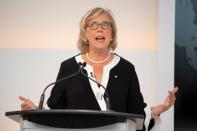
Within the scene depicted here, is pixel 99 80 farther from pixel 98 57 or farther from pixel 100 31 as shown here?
pixel 100 31

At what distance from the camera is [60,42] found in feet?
12.3

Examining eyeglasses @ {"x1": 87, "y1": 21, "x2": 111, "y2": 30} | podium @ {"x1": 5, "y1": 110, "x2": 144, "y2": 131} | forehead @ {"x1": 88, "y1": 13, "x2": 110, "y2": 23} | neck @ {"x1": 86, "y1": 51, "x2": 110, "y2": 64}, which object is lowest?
podium @ {"x1": 5, "y1": 110, "x2": 144, "y2": 131}

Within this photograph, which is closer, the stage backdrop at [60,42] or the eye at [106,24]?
the eye at [106,24]

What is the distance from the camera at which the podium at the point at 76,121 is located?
1.45 meters

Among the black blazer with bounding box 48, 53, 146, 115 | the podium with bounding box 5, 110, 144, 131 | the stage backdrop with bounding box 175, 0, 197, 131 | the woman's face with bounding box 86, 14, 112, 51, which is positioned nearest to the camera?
the podium with bounding box 5, 110, 144, 131

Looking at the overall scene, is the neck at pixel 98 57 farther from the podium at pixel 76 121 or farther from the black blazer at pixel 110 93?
the podium at pixel 76 121

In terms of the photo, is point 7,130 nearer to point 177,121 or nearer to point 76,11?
point 76,11

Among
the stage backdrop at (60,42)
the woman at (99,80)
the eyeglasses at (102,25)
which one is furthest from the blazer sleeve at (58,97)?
the stage backdrop at (60,42)

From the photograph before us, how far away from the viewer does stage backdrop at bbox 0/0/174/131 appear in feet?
11.1

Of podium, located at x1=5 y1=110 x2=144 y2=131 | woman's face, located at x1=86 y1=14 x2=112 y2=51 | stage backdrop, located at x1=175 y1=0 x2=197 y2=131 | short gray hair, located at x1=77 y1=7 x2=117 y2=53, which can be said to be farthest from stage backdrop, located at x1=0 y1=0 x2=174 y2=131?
podium, located at x1=5 y1=110 x2=144 y2=131

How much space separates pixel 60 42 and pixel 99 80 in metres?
1.66

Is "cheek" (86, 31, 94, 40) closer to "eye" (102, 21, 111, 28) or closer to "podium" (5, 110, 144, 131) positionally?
"eye" (102, 21, 111, 28)

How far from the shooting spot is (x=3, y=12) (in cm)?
387

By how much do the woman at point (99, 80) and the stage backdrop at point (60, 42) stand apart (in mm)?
1169
